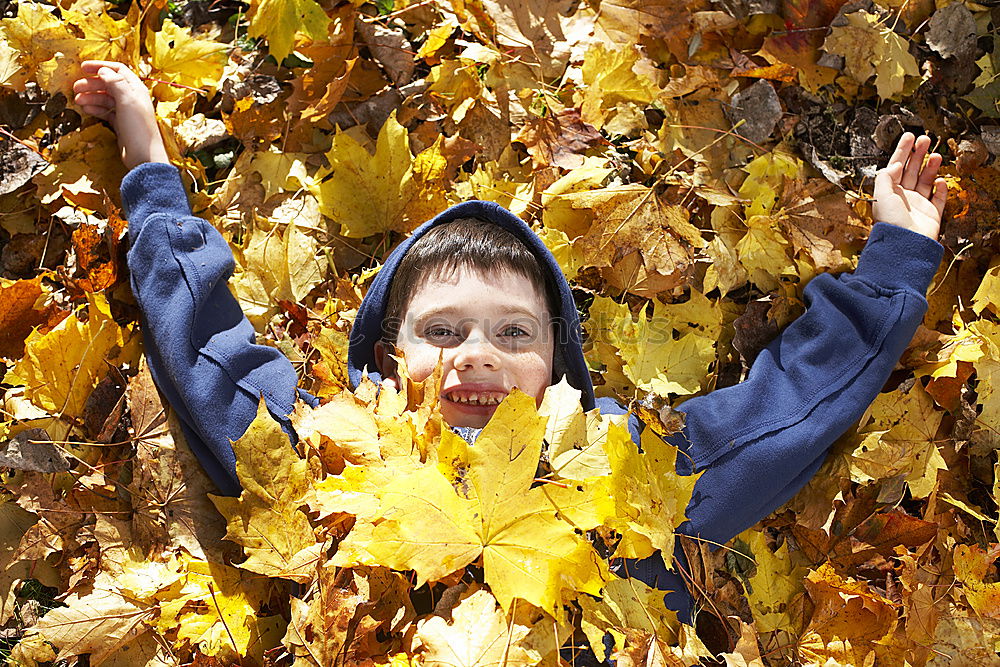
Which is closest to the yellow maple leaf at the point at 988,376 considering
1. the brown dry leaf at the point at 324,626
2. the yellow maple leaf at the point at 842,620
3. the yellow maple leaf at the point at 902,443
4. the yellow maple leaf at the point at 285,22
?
the yellow maple leaf at the point at 902,443

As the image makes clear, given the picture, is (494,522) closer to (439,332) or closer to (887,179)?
(439,332)

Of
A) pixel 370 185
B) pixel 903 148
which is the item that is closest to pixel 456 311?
pixel 370 185

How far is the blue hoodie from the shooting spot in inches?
78.1

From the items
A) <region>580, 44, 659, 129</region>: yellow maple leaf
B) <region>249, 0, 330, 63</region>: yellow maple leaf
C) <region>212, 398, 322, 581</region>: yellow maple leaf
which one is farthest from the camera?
<region>580, 44, 659, 129</region>: yellow maple leaf

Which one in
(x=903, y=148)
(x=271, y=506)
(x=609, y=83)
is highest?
(x=609, y=83)

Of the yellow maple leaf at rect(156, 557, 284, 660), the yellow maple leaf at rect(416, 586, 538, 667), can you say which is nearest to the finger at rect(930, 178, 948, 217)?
the yellow maple leaf at rect(416, 586, 538, 667)

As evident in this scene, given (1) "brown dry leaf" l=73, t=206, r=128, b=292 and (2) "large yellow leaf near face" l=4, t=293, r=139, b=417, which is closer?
(2) "large yellow leaf near face" l=4, t=293, r=139, b=417

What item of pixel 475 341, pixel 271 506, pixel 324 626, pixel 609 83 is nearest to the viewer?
pixel 324 626

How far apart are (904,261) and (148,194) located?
2.05 m

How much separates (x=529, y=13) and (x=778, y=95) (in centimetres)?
80

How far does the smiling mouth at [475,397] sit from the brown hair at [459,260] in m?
0.25

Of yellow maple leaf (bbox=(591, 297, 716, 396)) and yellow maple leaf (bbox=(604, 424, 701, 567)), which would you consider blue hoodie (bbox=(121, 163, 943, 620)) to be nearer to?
yellow maple leaf (bbox=(591, 297, 716, 396))

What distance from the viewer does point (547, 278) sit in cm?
211

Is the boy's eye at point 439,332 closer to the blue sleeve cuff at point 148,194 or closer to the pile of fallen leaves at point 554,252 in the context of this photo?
the pile of fallen leaves at point 554,252
